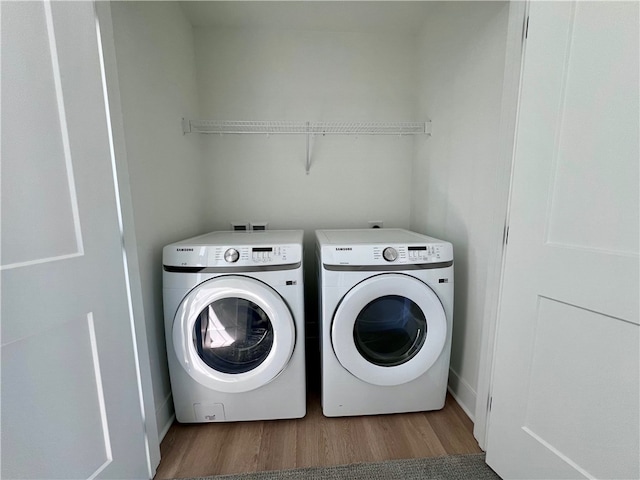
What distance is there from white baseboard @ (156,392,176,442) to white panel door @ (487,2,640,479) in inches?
61.6

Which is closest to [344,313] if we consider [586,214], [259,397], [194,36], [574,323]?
[259,397]

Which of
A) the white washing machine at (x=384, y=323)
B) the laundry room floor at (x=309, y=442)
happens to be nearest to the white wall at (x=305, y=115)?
the white washing machine at (x=384, y=323)

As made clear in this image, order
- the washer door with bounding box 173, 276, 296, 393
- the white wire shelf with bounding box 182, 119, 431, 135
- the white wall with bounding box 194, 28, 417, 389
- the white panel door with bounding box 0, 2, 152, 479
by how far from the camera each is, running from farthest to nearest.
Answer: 1. the white wall with bounding box 194, 28, 417, 389
2. the white wire shelf with bounding box 182, 119, 431, 135
3. the washer door with bounding box 173, 276, 296, 393
4. the white panel door with bounding box 0, 2, 152, 479

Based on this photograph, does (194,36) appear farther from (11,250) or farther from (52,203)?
(11,250)

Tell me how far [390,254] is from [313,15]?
1660 millimetres

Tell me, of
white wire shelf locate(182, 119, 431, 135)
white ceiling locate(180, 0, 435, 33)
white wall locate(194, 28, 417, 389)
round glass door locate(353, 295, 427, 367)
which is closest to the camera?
round glass door locate(353, 295, 427, 367)

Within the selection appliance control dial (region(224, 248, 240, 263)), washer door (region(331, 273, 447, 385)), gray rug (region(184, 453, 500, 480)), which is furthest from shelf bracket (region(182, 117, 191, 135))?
gray rug (region(184, 453, 500, 480))

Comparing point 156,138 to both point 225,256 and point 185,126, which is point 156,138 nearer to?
point 185,126

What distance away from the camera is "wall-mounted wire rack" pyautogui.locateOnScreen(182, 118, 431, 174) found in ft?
6.15

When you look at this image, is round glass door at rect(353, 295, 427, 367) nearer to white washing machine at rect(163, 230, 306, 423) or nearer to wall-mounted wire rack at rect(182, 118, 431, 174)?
white washing machine at rect(163, 230, 306, 423)

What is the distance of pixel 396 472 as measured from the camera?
120cm

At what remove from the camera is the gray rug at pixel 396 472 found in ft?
3.87

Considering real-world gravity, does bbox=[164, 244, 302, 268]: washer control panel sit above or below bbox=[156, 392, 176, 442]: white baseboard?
above

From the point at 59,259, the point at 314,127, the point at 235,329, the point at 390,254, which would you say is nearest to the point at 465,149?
the point at 390,254
